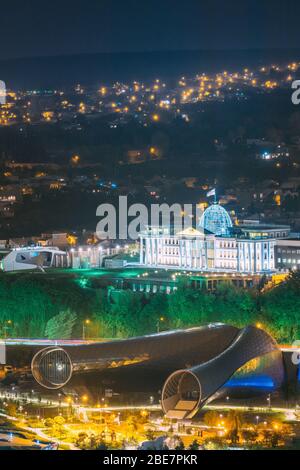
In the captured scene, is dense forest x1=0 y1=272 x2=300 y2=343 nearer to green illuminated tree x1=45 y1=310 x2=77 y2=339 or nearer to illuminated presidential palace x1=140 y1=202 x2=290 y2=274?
green illuminated tree x1=45 y1=310 x2=77 y2=339

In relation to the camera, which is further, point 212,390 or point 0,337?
point 0,337

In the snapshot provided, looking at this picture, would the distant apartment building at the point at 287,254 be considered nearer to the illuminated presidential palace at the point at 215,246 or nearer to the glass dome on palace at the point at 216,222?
the illuminated presidential palace at the point at 215,246

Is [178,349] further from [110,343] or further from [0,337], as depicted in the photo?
[0,337]

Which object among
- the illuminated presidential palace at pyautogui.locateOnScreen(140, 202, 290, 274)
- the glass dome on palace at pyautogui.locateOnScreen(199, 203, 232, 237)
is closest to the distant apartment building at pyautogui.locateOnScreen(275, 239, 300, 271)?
the illuminated presidential palace at pyautogui.locateOnScreen(140, 202, 290, 274)

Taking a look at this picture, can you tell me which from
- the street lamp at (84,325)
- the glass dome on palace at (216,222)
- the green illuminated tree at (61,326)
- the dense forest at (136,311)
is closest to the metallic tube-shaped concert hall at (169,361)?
the green illuminated tree at (61,326)

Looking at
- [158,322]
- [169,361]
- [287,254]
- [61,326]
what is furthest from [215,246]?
[169,361]

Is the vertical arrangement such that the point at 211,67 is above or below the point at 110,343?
above

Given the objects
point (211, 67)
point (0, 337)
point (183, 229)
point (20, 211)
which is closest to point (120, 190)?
point (20, 211)
